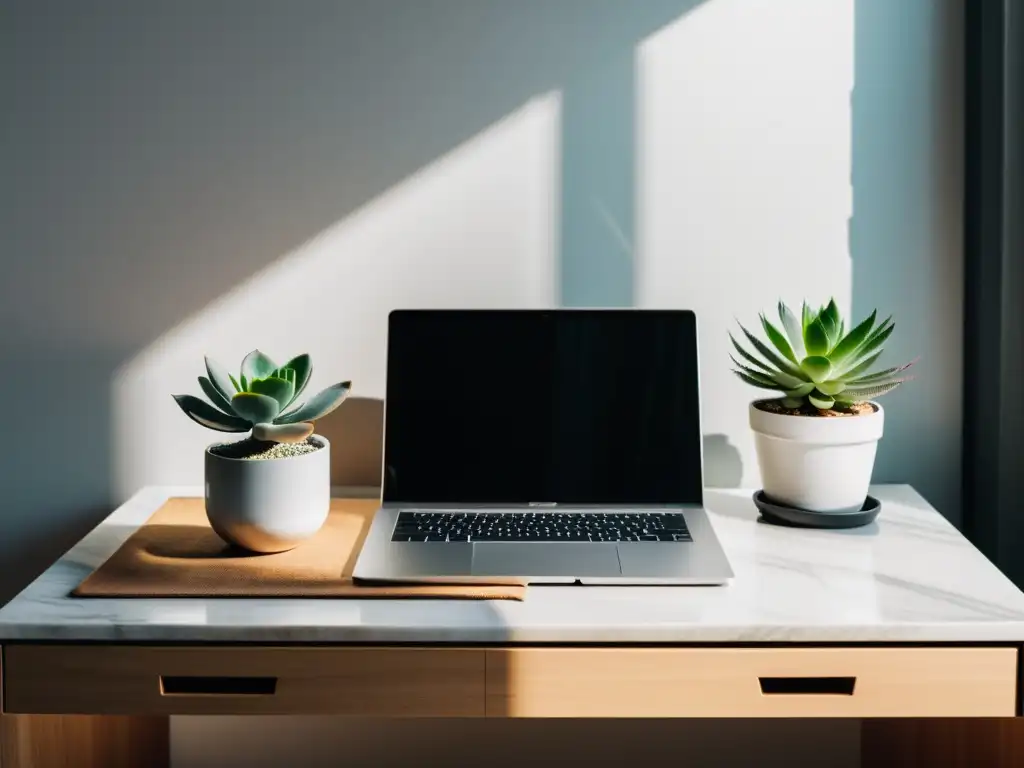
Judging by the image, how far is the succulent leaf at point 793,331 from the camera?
1.35 m

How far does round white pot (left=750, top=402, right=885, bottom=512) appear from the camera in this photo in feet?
4.32

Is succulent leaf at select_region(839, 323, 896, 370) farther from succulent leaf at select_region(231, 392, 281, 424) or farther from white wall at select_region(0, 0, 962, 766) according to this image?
succulent leaf at select_region(231, 392, 281, 424)

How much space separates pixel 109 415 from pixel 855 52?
1.23 meters

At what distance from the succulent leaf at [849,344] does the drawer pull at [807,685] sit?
43cm

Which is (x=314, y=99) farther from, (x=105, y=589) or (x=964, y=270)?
(x=964, y=270)

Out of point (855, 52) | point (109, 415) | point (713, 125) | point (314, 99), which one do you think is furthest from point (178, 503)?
point (855, 52)

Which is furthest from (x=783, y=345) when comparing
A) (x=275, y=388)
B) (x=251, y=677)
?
(x=251, y=677)

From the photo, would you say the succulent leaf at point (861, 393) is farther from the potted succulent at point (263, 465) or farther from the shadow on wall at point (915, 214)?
the potted succulent at point (263, 465)

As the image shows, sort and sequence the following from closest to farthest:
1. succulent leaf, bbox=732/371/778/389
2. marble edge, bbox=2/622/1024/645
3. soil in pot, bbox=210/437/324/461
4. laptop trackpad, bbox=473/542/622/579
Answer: marble edge, bbox=2/622/1024/645
laptop trackpad, bbox=473/542/622/579
soil in pot, bbox=210/437/324/461
succulent leaf, bbox=732/371/778/389

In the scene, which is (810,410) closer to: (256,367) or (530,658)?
(530,658)

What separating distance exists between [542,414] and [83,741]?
2.35 feet

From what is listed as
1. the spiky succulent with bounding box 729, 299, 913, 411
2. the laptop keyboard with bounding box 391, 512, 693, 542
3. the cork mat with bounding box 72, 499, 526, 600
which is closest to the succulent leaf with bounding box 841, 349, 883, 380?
the spiky succulent with bounding box 729, 299, 913, 411

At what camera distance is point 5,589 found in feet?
5.26

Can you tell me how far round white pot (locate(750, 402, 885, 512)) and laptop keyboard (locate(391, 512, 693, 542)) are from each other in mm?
157
